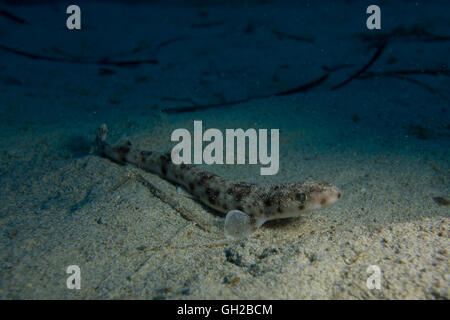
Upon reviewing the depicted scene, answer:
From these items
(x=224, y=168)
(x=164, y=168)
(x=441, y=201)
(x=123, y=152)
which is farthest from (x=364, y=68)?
(x=123, y=152)

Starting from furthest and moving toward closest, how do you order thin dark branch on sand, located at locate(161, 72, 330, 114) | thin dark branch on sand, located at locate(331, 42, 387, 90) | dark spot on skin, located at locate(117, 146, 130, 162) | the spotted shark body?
thin dark branch on sand, located at locate(331, 42, 387, 90)
thin dark branch on sand, located at locate(161, 72, 330, 114)
dark spot on skin, located at locate(117, 146, 130, 162)
the spotted shark body

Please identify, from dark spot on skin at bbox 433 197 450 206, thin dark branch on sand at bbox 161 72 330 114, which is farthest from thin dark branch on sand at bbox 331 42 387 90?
dark spot on skin at bbox 433 197 450 206

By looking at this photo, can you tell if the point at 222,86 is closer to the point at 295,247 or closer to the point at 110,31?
the point at 295,247

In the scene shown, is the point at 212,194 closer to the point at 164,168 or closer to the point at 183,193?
the point at 183,193

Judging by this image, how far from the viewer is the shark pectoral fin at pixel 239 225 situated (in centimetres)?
338

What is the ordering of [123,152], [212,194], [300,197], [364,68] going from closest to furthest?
1. [300,197]
2. [212,194]
3. [123,152]
4. [364,68]

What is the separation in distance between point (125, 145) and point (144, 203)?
182cm

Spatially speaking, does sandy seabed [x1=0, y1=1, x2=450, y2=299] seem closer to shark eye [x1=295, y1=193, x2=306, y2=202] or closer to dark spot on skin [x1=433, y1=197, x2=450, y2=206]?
dark spot on skin [x1=433, y1=197, x2=450, y2=206]

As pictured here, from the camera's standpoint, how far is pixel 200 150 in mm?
5863

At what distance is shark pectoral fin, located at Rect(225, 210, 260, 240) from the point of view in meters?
3.38

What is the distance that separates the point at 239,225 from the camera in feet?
11.4

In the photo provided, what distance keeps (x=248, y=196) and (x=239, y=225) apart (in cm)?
55

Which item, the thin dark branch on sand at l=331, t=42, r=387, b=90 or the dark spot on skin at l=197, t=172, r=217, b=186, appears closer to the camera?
the dark spot on skin at l=197, t=172, r=217, b=186
